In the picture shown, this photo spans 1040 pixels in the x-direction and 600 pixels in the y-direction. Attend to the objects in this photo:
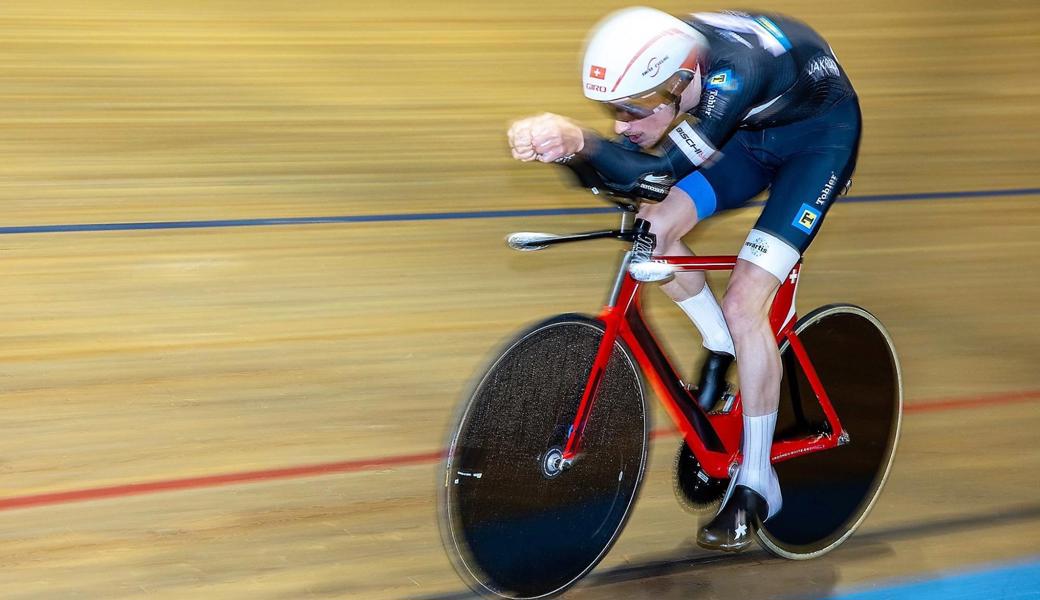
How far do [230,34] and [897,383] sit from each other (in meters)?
4.67

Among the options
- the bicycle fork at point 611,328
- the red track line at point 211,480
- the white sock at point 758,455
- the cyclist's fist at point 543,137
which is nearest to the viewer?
the cyclist's fist at point 543,137

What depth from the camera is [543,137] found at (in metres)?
1.90

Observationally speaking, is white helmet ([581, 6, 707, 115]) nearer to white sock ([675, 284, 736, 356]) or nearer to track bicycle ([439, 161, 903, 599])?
track bicycle ([439, 161, 903, 599])

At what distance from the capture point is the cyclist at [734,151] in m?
2.08

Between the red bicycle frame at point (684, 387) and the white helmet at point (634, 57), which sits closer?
the white helmet at point (634, 57)

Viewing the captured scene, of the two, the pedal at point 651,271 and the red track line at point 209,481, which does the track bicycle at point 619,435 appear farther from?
the red track line at point 209,481

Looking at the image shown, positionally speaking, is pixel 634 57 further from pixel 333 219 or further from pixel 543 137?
pixel 333 219

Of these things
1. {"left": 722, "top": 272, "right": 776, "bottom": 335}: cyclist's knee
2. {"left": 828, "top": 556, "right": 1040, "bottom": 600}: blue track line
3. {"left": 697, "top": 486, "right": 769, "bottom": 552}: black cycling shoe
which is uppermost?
{"left": 722, "top": 272, "right": 776, "bottom": 335}: cyclist's knee

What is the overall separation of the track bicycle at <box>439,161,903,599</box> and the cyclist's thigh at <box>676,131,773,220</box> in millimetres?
162

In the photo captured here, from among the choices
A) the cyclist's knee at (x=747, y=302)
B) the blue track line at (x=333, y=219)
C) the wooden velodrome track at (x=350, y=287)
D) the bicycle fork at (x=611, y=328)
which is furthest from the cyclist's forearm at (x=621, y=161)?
the blue track line at (x=333, y=219)

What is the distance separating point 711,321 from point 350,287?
1.70 m

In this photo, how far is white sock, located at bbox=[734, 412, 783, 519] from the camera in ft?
8.10

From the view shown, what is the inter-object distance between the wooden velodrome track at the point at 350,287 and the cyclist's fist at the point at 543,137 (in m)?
1.02

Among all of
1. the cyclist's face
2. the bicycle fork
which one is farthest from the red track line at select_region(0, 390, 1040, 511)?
the cyclist's face
